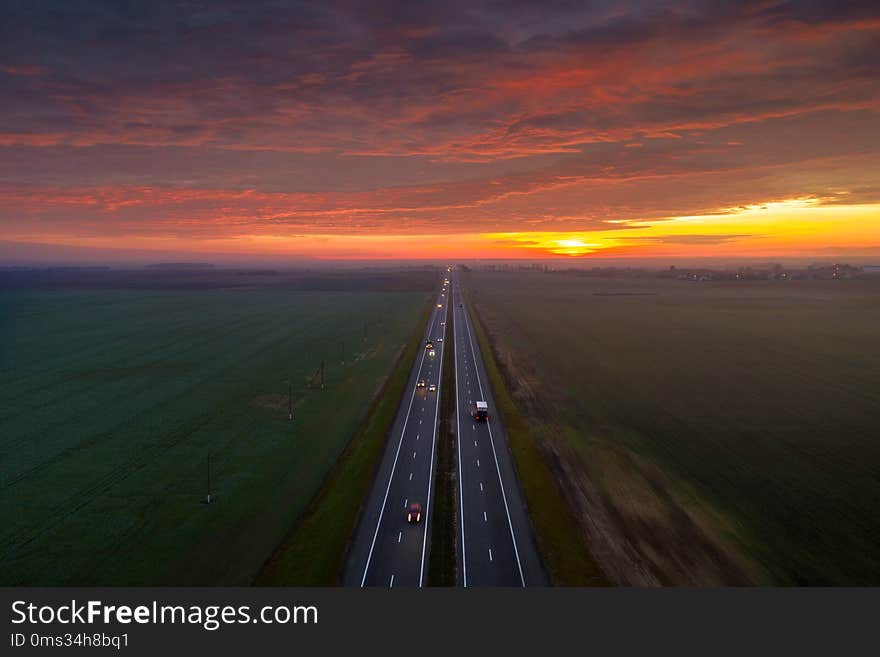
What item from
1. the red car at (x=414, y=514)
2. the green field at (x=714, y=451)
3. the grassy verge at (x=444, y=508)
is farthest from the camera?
the red car at (x=414, y=514)

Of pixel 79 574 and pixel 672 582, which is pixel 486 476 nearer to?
pixel 672 582

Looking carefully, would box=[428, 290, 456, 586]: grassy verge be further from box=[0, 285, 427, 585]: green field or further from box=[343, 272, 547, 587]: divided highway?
box=[0, 285, 427, 585]: green field

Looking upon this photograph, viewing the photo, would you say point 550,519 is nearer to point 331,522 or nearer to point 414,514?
point 414,514

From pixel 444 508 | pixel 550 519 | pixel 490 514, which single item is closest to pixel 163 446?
pixel 444 508

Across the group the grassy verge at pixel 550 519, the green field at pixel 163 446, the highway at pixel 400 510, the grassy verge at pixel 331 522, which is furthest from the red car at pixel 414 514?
the green field at pixel 163 446

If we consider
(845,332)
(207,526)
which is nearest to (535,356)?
(207,526)

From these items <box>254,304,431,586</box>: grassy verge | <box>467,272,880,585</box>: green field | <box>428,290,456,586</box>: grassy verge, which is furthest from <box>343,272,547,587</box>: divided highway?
<box>467,272,880,585</box>: green field

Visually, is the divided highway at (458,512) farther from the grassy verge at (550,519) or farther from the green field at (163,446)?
the green field at (163,446)

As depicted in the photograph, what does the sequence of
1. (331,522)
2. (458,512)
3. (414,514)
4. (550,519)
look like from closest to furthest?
(414,514) → (331,522) → (550,519) → (458,512)
